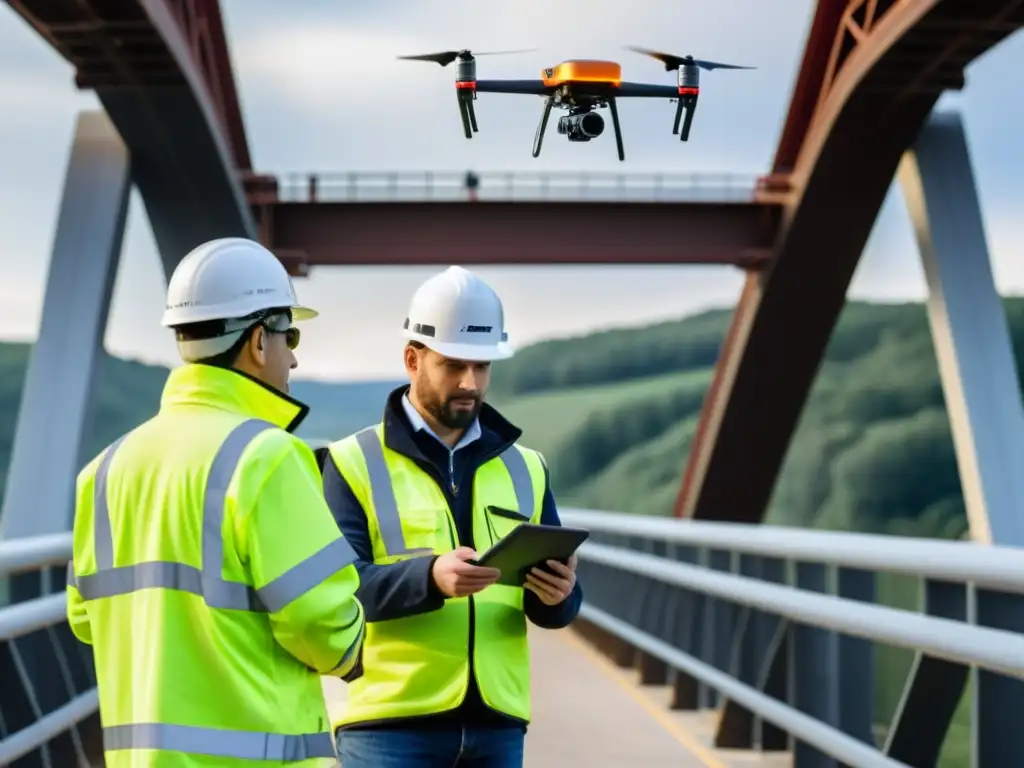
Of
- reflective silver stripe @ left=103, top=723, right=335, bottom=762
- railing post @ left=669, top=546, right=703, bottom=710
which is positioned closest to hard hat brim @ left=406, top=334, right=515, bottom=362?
reflective silver stripe @ left=103, top=723, right=335, bottom=762

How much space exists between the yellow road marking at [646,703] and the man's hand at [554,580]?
4.90 meters

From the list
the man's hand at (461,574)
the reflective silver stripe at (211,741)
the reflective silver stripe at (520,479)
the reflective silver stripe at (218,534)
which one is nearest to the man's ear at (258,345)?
the reflective silver stripe at (218,534)

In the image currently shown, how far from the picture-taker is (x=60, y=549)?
7715 millimetres

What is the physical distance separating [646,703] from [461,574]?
7.88 m

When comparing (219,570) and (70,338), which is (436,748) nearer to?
(219,570)

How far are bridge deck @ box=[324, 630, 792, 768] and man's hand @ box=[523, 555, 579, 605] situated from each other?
15.6 feet

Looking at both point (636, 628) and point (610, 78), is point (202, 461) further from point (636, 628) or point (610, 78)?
point (636, 628)

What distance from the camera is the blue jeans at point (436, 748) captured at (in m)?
4.96

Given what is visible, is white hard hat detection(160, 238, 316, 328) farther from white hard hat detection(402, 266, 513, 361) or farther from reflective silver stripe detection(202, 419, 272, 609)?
white hard hat detection(402, 266, 513, 361)

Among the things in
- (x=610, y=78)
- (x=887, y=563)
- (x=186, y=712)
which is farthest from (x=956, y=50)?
(x=186, y=712)

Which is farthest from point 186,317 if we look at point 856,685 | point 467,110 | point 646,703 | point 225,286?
point 646,703

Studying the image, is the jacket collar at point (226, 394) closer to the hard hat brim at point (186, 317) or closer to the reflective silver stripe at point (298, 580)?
the hard hat brim at point (186, 317)

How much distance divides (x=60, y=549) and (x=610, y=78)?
10.00 ft

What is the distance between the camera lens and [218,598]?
3660 mm
